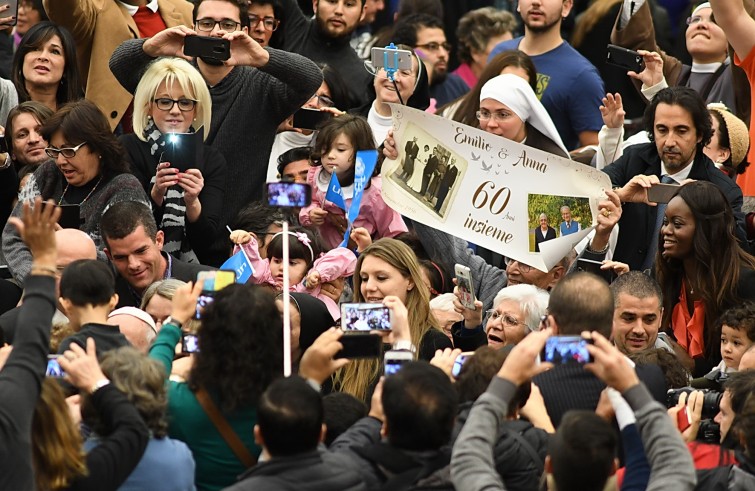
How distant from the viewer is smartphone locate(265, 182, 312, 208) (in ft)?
19.3

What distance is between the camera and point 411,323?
732 cm

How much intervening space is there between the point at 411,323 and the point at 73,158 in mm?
2058

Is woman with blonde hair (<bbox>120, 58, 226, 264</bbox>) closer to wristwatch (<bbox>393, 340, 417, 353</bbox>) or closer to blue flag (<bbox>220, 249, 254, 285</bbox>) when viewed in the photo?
blue flag (<bbox>220, 249, 254, 285</bbox>)

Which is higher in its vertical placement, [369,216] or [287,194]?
[287,194]

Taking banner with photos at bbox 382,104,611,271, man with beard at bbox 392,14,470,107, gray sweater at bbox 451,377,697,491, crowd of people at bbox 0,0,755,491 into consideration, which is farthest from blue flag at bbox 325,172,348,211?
gray sweater at bbox 451,377,697,491

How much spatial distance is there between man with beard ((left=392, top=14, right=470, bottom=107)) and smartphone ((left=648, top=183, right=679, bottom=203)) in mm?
3464

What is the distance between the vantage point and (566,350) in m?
5.21

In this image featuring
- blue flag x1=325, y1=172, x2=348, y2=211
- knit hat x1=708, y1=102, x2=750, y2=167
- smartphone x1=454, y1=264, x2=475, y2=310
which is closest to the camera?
smartphone x1=454, y1=264, x2=475, y2=310

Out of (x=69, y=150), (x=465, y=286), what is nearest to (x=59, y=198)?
(x=69, y=150)

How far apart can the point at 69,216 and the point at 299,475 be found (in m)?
3.11

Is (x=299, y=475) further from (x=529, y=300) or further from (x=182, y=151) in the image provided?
(x=182, y=151)

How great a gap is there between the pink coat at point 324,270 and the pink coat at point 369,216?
0.51 m

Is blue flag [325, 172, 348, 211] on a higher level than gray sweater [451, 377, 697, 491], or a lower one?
lower

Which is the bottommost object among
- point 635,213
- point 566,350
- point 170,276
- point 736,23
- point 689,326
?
point 170,276
